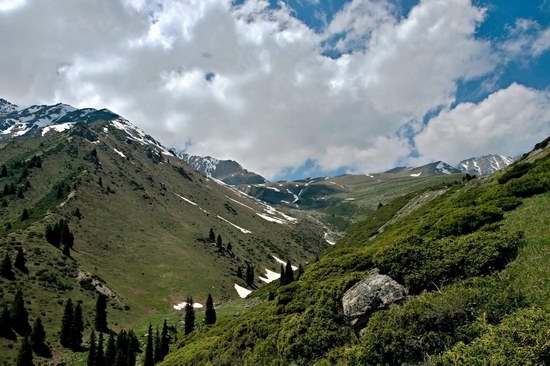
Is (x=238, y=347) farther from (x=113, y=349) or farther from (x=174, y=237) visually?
(x=174, y=237)

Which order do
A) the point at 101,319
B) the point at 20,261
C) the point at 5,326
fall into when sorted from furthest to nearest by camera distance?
the point at 20,261 < the point at 101,319 < the point at 5,326

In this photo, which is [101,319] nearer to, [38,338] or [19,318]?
[38,338]

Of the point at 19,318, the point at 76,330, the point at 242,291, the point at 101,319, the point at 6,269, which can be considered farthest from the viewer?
the point at 242,291

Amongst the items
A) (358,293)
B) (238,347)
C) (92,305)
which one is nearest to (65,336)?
(92,305)

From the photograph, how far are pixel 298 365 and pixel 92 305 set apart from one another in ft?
305

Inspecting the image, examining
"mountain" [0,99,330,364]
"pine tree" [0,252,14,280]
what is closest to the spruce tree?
"mountain" [0,99,330,364]

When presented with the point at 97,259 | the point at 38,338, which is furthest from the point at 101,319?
the point at 97,259

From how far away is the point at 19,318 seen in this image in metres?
80.4

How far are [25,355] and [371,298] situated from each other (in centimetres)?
6918

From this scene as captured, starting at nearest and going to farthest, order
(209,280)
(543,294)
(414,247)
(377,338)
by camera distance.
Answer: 1. (543,294)
2. (377,338)
3. (414,247)
4. (209,280)

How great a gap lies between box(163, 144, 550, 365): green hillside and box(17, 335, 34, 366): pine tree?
4798 centimetres

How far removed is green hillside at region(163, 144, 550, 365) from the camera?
18.0 meters

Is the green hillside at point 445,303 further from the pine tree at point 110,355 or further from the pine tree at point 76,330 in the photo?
the pine tree at point 76,330

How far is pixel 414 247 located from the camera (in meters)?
29.7
